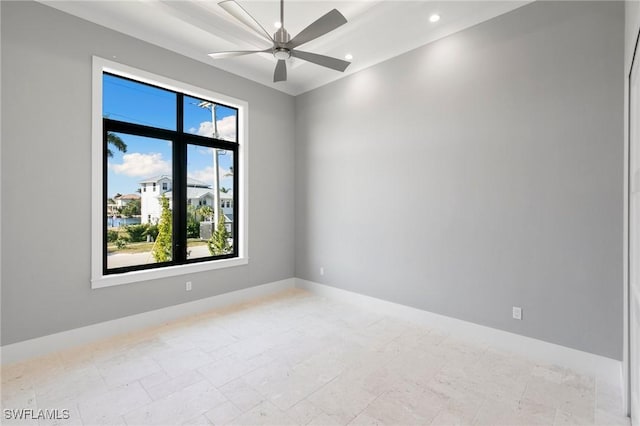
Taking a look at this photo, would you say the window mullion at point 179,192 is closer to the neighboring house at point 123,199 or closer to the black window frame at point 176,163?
the black window frame at point 176,163

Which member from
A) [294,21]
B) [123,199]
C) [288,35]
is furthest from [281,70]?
[123,199]

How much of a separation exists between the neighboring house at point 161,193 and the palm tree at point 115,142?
1.43ft

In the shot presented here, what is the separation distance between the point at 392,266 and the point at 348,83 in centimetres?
269

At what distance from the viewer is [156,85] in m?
3.71

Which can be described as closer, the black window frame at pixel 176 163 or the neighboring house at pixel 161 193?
the black window frame at pixel 176 163

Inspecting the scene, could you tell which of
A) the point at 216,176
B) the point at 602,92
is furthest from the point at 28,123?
the point at 602,92

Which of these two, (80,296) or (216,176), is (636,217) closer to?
(216,176)

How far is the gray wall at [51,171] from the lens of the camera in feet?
8.82

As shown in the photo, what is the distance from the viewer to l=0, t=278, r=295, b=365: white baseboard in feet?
8.93

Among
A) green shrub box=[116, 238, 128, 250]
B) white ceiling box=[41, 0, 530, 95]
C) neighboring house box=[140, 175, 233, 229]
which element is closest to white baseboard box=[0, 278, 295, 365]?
green shrub box=[116, 238, 128, 250]

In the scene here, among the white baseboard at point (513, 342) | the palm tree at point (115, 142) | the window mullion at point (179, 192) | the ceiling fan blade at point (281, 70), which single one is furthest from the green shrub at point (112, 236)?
the white baseboard at point (513, 342)

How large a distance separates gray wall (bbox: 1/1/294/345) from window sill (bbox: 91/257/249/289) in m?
0.07

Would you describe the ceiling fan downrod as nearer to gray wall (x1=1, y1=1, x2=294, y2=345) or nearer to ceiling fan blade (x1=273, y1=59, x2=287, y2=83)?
ceiling fan blade (x1=273, y1=59, x2=287, y2=83)

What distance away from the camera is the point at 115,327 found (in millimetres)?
3260
